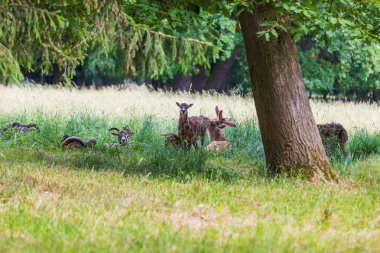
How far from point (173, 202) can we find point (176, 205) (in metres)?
0.17

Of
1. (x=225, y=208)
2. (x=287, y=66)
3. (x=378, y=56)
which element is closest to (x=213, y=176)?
(x=287, y=66)

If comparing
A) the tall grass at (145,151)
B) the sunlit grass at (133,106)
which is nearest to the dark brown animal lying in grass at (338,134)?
the tall grass at (145,151)

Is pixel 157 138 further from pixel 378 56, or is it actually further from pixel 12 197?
pixel 378 56

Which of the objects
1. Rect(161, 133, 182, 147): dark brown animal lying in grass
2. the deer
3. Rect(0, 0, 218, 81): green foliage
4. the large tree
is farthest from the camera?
the deer

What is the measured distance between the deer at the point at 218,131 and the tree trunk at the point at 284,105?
2.80 meters

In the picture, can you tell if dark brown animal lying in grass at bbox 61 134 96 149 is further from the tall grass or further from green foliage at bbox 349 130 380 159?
green foliage at bbox 349 130 380 159

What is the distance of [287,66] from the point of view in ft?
27.2

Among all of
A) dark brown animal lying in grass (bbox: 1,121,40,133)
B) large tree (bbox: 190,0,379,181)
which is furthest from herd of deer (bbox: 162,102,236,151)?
dark brown animal lying in grass (bbox: 1,121,40,133)

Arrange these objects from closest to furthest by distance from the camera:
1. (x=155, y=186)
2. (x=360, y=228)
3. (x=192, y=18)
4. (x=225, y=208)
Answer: (x=360, y=228) → (x=225, y=208) → (x=155, y=186) → (x=192, y=18)

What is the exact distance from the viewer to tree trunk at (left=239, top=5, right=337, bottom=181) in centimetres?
824

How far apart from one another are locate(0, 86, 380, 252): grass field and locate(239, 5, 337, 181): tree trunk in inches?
13.5

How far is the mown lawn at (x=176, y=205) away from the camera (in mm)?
4590

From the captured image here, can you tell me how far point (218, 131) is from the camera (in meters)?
11.6

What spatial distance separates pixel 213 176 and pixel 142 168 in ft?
3.28
